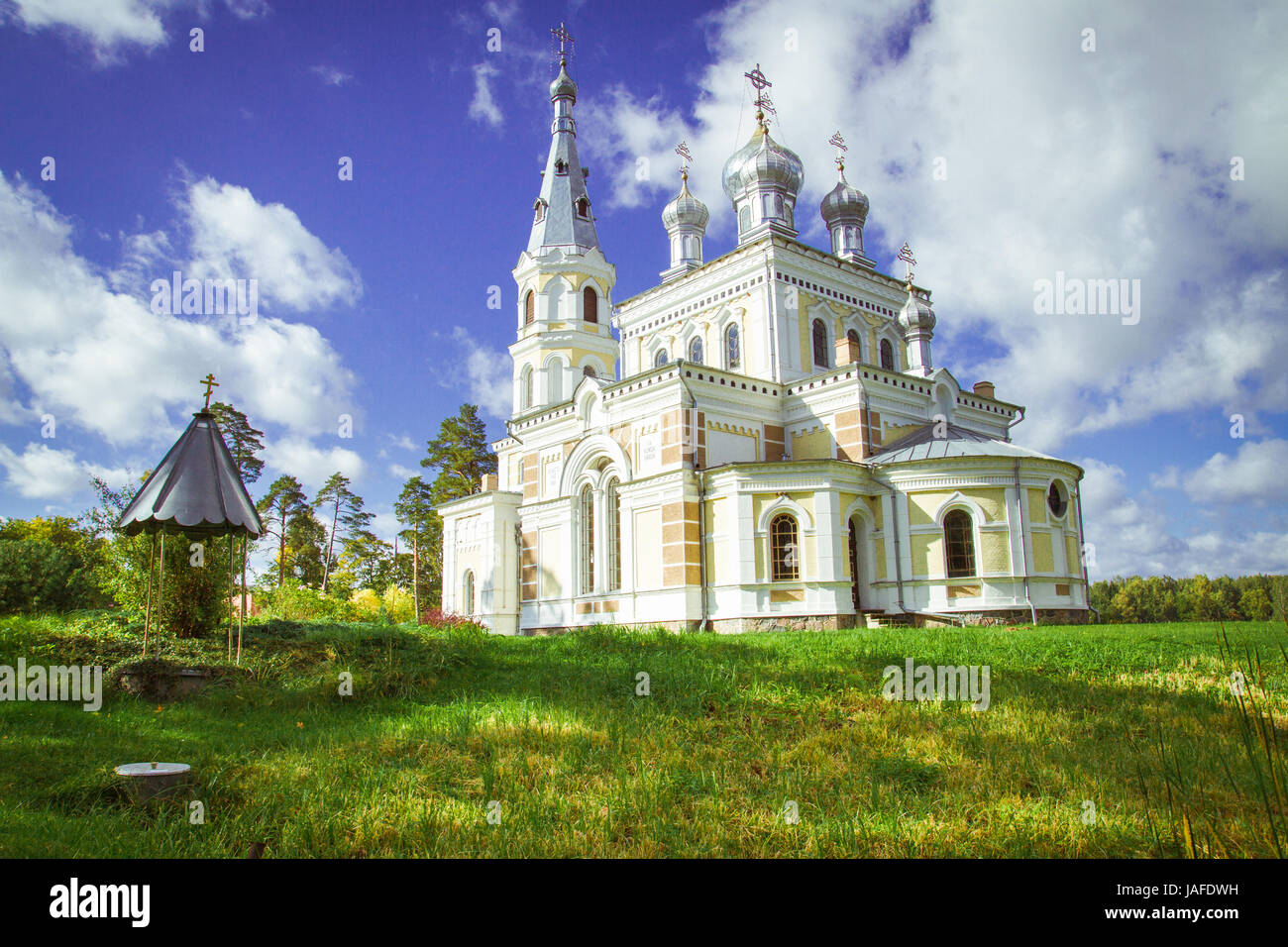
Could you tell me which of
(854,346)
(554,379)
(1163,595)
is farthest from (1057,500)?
(1163,595)

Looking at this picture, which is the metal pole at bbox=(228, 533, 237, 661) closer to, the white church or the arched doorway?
the white church

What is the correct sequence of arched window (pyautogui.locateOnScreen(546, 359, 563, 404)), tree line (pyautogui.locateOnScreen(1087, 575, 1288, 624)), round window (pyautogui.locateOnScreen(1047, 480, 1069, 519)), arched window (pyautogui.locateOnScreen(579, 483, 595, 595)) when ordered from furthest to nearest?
tree line (pyautogui.locateOnScreen(1087, 575, 1288, 624)) < arched window (pyautogui.locateOnScreen(546, 359, 563, 404)) < arched window (pyautogui.locateOnScreen(579, 483, 595, 595)) < round window (pyautogui.locateOnScreen(1047, 480, 1069, 519))

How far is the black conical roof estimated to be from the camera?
10.1 m

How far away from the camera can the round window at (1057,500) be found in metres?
19.0

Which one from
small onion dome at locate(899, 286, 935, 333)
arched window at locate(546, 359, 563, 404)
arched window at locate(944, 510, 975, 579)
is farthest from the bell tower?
arched window at locate(944, 510, 975, 579)

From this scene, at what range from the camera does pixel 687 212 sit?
28531 millimetres

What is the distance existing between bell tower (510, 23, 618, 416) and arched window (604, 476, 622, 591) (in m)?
6.34

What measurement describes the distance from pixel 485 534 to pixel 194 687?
18435 mm

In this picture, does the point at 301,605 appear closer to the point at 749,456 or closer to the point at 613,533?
the point at 613,533

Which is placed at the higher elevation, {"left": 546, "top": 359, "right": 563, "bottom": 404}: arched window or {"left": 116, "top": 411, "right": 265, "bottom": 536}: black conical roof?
{"left": 546, "top": 359, "right": 563, "bottom": 404}: arched window

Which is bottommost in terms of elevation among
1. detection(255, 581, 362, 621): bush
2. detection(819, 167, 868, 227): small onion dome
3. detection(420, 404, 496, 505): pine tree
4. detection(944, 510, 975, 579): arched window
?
detection(255, 581, 362, 621): bush

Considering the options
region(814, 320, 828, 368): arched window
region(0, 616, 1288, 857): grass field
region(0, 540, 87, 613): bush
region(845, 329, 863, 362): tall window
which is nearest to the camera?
region(0, 616, 1288, 857): grass field

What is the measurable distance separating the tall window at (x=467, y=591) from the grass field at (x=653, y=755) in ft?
57.6

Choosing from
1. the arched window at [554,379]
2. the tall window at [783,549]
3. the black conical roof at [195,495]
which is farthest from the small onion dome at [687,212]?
the black conical roof at [195,495]
